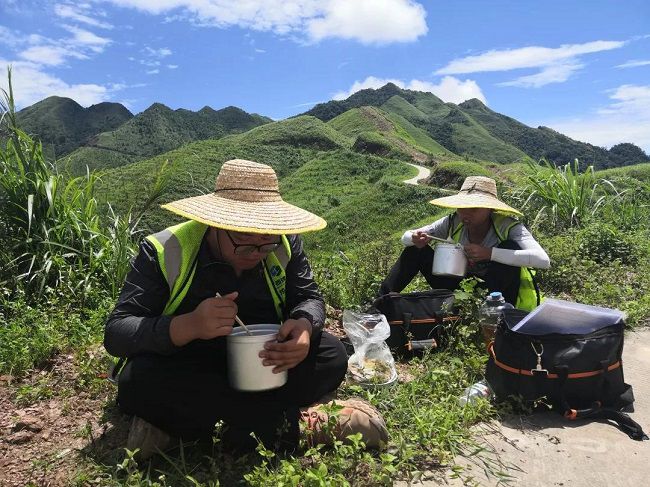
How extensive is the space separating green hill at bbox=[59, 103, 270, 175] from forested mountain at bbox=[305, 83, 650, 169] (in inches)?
864

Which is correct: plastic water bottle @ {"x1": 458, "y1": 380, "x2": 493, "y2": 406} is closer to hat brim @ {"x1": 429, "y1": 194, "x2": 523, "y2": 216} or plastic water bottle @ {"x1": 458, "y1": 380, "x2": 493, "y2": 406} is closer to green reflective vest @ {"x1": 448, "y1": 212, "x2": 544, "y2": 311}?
green reflective vest @ {"x1": 448, "y1": 212, "x2": 544, "y2": 311}

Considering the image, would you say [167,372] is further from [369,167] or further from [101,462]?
[369,167]

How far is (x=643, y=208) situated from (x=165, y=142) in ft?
305

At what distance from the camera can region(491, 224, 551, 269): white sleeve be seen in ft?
10.2

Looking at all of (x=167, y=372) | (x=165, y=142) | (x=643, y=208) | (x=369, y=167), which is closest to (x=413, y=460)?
(x=167, y=372)

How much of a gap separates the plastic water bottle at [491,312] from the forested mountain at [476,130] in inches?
2394

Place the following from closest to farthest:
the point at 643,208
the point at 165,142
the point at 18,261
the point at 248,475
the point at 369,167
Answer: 1. the point at 248,475
2. the point at 18,261
3. the point at 643,208
4. the point at 369,167
5. the point at 165,142

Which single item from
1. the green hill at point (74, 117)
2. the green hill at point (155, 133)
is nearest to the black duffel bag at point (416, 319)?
the green hill at point (155, 133)

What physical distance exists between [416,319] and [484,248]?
0.60 metres

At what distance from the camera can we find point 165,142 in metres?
92.9

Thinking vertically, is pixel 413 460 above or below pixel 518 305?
below

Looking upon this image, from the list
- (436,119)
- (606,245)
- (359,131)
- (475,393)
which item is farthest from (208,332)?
(436,119)

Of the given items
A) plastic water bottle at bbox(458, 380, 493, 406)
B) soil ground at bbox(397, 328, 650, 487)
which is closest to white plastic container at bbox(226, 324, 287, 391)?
soil ground at bbox(397, 328, 650, 487)

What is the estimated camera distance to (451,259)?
126 inches
